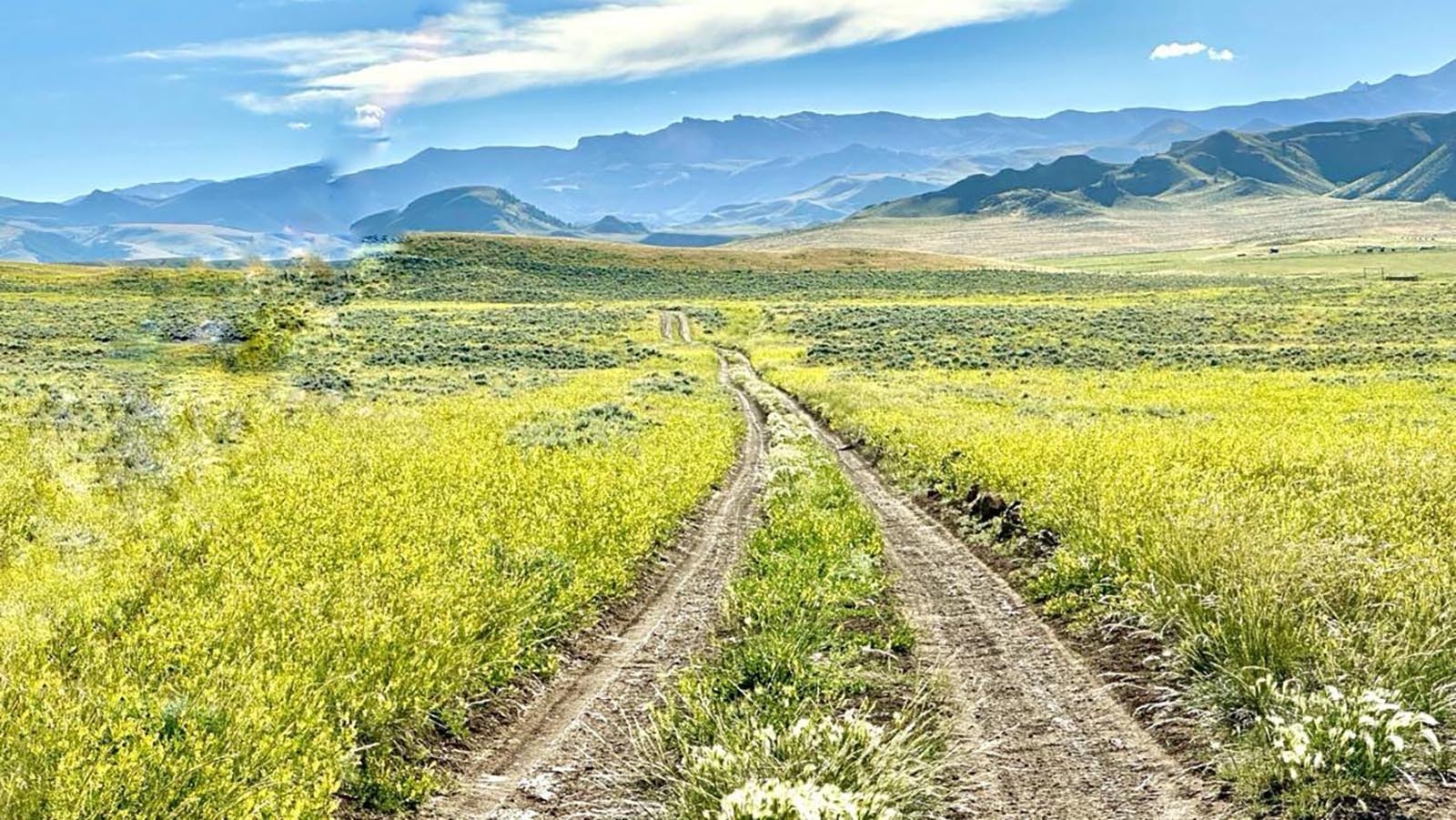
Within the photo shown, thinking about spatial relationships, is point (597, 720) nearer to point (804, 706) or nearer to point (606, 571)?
point (804, 706)

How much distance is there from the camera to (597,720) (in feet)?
24.8

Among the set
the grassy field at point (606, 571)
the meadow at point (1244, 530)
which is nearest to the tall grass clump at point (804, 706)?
the grassy field at point (606, 571)

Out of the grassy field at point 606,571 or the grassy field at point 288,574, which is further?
the grassy field at point 606,571

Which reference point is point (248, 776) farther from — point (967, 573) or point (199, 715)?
point (967, 573)

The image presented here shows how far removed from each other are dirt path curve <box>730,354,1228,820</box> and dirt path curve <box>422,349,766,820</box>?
2.32 metres

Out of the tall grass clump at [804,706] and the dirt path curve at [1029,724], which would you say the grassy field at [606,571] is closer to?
the tall grass clump at [804,706]

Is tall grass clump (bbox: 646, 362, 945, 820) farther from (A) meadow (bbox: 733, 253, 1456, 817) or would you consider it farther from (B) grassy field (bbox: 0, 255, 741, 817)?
(A) meadow (bbox: 733, 253, 1456, 817)

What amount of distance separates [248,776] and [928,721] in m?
4.25

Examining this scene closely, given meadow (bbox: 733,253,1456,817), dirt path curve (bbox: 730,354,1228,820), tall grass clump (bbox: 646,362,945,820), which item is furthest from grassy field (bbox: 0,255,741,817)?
meadow (bbox: 733,253,1456,817)

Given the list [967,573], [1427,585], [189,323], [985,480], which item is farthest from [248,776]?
[189,323]

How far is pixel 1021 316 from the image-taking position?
3273 inches

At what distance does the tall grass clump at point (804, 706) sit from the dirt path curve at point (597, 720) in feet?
1.18

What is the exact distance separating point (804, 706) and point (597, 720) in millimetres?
1810

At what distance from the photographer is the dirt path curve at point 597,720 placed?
20.2 feet
